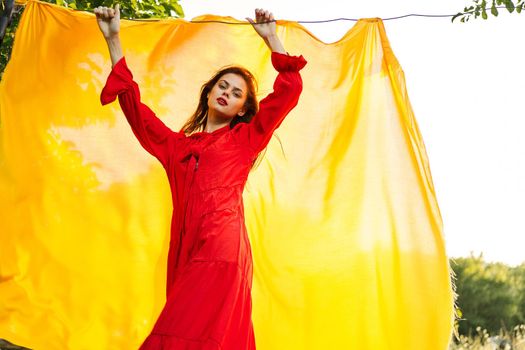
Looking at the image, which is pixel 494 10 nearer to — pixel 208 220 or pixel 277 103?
pixel 277 103

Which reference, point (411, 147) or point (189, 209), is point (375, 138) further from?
point (189, 209)

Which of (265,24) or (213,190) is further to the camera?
(265,24)

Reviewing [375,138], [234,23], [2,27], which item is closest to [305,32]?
[234,23]

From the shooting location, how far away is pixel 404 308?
3898mm

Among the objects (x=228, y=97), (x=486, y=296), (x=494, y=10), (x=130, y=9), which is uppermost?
(x=130, y=9)

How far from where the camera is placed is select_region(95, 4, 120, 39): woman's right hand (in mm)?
3488

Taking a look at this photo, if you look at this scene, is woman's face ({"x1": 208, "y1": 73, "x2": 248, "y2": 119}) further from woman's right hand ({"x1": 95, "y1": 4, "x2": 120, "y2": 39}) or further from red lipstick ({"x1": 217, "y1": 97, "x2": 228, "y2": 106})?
woman's right hand ({"x1": 95, "y1": 4, "x2": 120, "y2": 39})

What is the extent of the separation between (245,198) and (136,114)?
3.45 feet

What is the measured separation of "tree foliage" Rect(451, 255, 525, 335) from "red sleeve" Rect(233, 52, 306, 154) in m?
9.33

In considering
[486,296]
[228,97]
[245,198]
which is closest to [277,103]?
[228,97]

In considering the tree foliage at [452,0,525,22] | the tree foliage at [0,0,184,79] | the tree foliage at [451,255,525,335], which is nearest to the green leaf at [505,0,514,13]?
the tree foliage at [452,0,525,22]

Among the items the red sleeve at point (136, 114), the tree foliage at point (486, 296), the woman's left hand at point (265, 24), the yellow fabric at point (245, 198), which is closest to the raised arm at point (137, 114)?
the red sleeve at point (136, 114)

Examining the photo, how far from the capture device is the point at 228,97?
3.44m

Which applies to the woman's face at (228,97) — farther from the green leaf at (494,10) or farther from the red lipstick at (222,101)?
the green leaf at (494,10)
